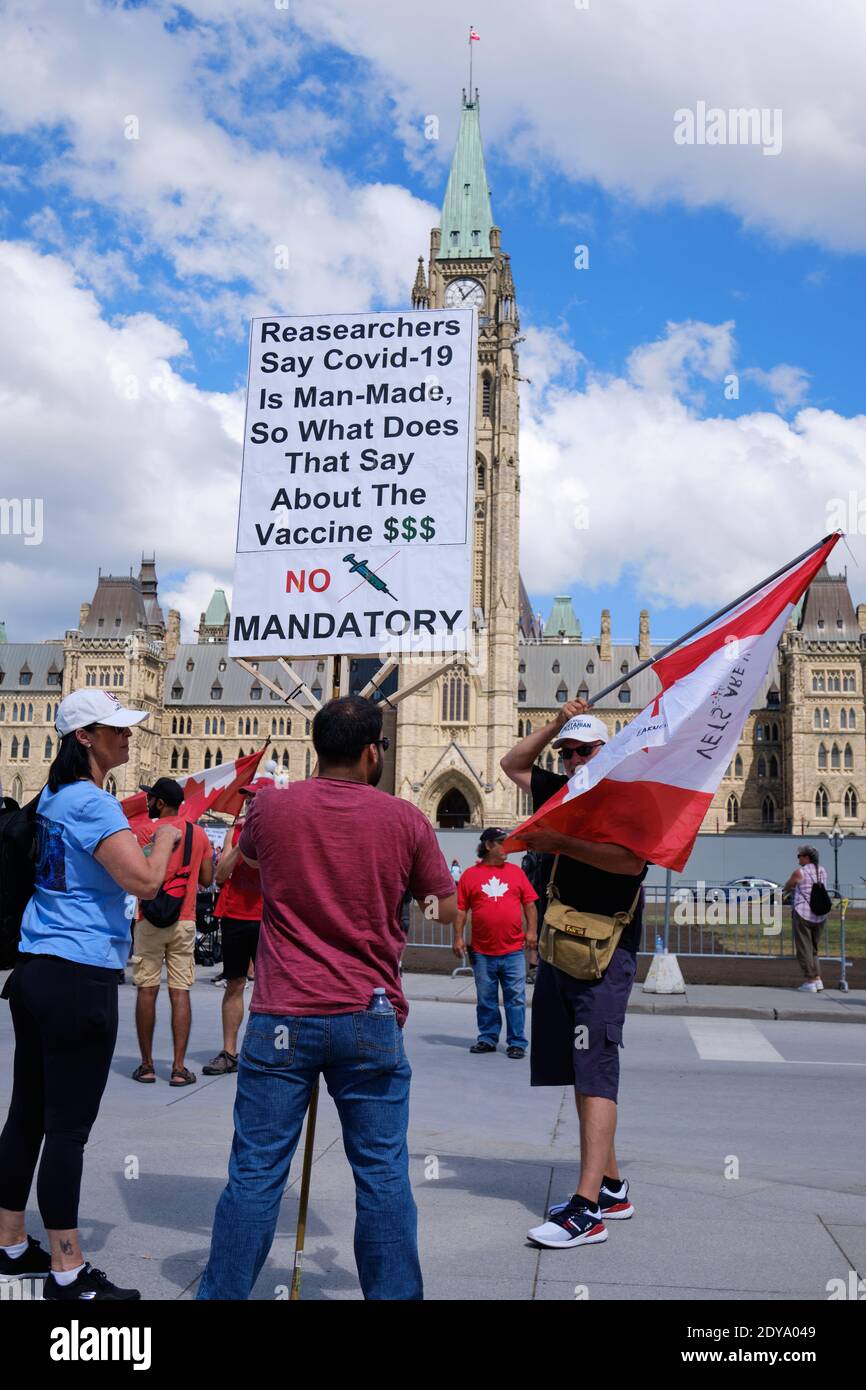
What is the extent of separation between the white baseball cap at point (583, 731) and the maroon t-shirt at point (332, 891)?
196 centimetres

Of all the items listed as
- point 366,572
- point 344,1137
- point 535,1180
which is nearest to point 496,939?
point 366,572

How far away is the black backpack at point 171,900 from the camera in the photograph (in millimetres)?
8070

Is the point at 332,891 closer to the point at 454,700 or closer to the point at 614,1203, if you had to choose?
the point at 614,1203

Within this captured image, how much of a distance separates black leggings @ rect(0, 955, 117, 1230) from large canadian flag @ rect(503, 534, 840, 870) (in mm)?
1923

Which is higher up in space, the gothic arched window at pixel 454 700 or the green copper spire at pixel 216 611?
the green copper spire at pixel 216 611

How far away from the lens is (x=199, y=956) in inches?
765

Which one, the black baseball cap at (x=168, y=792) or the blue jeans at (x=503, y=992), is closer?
the black baseball cap at (x=168, y=792)

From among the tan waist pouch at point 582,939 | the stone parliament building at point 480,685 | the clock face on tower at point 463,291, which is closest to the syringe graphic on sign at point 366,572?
the tan waist pouch at point 582,939

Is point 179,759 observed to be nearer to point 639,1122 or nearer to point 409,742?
point 409,742

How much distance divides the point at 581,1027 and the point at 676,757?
1.24 meters

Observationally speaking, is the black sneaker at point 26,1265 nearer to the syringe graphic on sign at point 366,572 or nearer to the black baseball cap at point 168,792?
the black baseball cap at point 168,792

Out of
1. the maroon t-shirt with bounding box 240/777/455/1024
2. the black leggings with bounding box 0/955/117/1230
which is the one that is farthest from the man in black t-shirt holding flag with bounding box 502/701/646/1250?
the black leggings with bounding box 0/955/117/1230

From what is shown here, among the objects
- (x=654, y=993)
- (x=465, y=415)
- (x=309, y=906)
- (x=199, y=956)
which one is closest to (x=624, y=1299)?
(x=309, y=906)

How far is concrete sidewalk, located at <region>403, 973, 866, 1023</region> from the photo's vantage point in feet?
43.4
